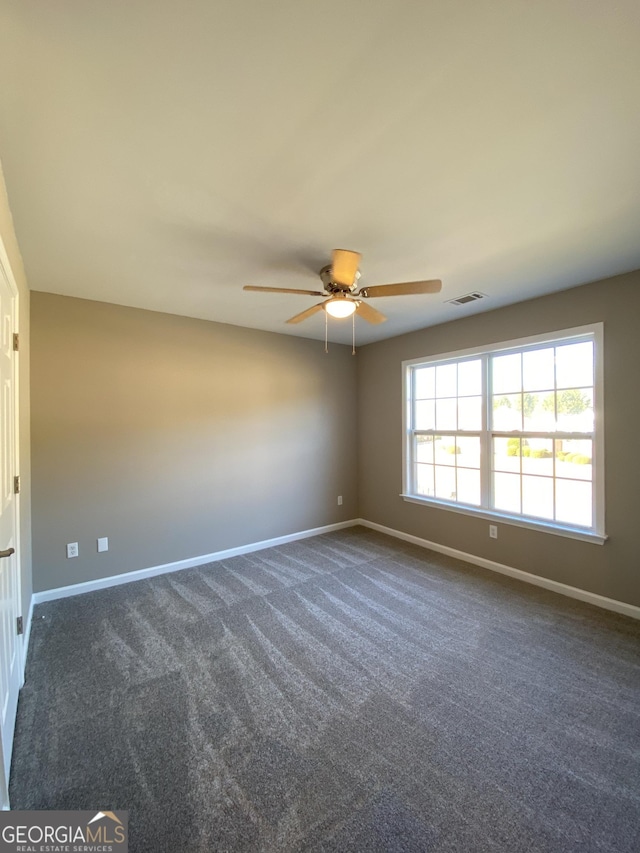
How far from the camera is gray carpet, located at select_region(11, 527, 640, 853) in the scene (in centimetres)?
128

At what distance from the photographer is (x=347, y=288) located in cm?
223

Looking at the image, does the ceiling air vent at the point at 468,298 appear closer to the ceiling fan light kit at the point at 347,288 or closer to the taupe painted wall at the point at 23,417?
the ceiling fan light kit at the point at 347,288

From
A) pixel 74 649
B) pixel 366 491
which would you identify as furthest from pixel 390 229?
pixel 366 491

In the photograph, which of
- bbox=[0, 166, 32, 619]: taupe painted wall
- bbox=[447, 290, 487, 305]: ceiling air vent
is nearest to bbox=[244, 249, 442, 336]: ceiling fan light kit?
bbox=[447, 290, 487, 305]: ceiling air vent

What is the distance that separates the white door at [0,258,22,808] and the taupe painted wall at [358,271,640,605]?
3647 millimetres

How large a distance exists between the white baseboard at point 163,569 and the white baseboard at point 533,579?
1.22 meters

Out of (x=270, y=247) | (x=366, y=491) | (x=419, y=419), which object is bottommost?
(x=366, y=491)

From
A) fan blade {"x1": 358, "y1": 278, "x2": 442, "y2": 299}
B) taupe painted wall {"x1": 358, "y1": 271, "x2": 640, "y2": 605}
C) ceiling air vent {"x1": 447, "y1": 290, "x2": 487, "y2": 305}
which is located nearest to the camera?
fan blade {"x1": 358, "y1": 278, "x2": 442, "y2": 299}

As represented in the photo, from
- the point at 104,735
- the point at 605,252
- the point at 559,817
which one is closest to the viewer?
the point at 559,817

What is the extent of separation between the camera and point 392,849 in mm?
1192

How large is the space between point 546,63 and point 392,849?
2.64 meters

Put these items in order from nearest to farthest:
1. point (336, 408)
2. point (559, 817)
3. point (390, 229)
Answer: point (559, 817) < point (390, 229) < point (336, 408)

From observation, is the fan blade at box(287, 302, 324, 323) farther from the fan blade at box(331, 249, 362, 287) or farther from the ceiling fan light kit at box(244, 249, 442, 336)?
the fan blade at box(331, 249, 362, 287)

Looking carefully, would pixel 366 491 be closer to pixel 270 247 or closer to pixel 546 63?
pixel 270 247
